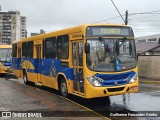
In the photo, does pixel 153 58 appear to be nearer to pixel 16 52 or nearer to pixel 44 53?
pixel 16 52

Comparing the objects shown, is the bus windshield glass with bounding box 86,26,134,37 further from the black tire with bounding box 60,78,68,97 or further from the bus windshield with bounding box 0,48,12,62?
the bus windshield with bounding box 0,48,12,62

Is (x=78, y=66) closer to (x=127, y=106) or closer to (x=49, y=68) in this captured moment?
(x=127, y=106)

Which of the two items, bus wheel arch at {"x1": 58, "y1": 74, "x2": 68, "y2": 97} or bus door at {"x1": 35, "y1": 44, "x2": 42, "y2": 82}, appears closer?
bus wheel arch at {"x1": 58, "y1": 74, "x2": 68, "y2": 97}

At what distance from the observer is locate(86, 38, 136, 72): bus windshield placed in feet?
39.2

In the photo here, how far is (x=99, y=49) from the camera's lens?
39.5 ft

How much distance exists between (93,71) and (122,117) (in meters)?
2.30

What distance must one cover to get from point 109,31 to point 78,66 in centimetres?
172

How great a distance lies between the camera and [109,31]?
1245 cm

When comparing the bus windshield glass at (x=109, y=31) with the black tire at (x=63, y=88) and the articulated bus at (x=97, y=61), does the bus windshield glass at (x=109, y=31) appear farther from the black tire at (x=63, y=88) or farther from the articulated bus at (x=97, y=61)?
the black tire at (x=63, y=88)

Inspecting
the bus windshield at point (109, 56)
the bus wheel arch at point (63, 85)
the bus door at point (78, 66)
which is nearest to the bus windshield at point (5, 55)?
the bus wheel arch at point (63, 85)

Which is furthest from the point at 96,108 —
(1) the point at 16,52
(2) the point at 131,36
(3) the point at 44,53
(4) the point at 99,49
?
(1) the point at 16,52

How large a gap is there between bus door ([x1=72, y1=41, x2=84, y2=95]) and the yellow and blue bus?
16.7 m

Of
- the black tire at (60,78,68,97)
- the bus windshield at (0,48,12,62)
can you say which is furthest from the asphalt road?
the bus windshield at (0,48,12,62)

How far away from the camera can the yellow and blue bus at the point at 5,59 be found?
28.7m
